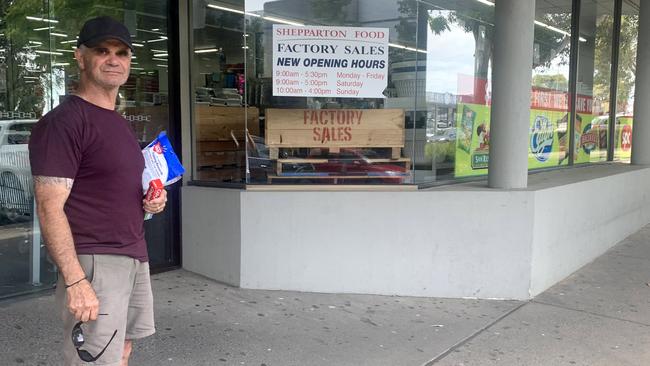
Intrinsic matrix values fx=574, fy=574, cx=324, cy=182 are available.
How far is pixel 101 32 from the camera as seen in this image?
7.22 feet

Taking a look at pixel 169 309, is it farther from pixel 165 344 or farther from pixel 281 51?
pixel 281 51

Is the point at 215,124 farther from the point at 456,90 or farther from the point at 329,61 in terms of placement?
the point at 456,90

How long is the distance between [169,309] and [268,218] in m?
1.11

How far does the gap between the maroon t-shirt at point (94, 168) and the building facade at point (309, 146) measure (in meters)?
2.68

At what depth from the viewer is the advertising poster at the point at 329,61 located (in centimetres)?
499

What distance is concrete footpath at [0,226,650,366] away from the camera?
3.74 metres

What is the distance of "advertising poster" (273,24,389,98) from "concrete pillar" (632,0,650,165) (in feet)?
18.0

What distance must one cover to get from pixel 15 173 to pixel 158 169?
3.00m

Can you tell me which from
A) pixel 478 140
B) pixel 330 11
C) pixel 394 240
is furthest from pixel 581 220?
pixel 330 11

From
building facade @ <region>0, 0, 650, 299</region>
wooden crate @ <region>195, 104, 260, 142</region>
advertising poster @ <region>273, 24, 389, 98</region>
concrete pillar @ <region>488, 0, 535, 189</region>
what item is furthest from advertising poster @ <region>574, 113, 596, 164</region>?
wooden crate @ <region>195, 104, 260, 142</region>

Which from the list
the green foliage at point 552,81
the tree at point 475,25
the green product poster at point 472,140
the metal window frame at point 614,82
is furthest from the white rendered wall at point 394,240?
the metal window frame at point 614,82

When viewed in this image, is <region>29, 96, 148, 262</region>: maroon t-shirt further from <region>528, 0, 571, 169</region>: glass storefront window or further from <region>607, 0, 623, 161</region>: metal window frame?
<region>607, 0, 623, 161</region>: metal window frame

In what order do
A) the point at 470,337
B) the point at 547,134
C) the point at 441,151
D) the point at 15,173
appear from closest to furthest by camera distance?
the point at 470,337
the point at 15,173
the point at 441,151
the point at 547,134

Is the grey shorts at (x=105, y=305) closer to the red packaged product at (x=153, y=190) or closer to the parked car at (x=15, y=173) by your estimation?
the red packaged product at (x=153, y=190)
